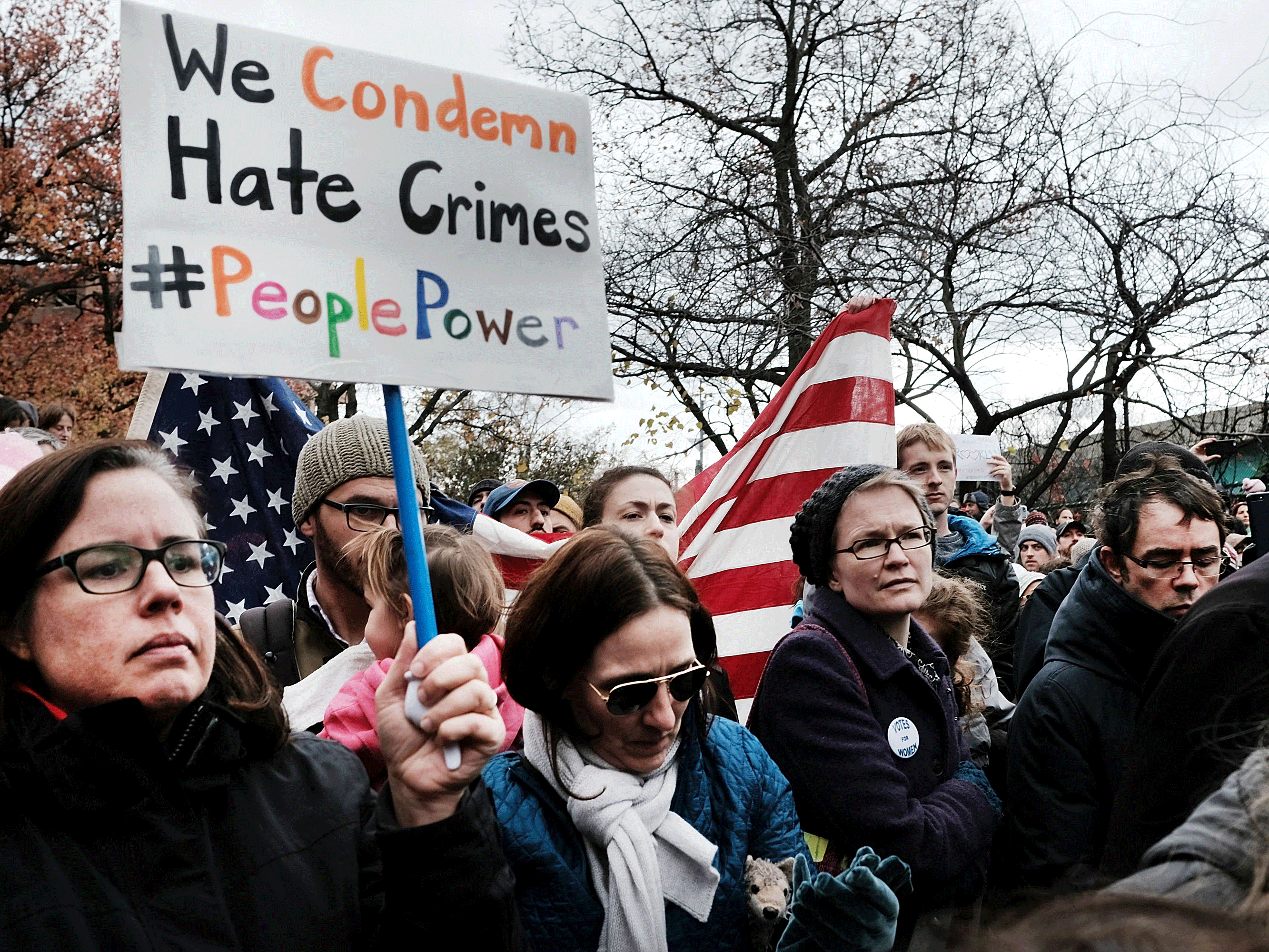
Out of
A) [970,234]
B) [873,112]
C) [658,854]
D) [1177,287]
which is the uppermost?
[873,112]

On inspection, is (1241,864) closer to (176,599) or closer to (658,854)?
(658,854)

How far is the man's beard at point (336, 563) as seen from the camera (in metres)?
2.77

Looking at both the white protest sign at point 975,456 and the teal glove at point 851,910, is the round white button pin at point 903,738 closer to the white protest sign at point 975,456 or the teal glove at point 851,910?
the teal glove at point 851,910

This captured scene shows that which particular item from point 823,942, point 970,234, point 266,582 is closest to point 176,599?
point 823,942

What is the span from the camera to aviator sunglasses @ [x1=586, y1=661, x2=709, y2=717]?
1989 millimetres

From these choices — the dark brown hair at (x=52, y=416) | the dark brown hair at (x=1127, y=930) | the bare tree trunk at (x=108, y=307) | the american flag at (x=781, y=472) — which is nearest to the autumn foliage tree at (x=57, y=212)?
the bare tree trunk at (x=108, y=307)

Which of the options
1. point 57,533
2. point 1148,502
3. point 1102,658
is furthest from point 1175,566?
point 57,533

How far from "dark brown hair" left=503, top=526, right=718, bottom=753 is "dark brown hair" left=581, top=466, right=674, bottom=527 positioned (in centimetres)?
168

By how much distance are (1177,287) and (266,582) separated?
695cm

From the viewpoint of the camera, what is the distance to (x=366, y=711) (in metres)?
2.18

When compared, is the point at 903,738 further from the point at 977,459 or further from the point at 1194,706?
the point at 977,459

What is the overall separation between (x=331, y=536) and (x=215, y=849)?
5.12 feet

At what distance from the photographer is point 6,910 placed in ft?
4.15

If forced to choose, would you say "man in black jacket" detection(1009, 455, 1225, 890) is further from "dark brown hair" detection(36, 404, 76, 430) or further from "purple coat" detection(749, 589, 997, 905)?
"dark brown hair" detection(36, 404, 76, 430)
